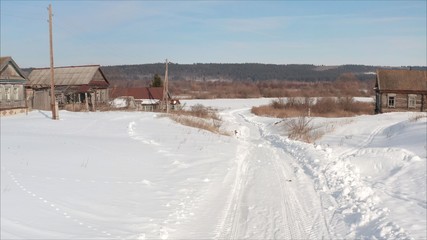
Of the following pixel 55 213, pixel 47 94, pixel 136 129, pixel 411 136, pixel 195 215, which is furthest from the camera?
pixel 47 94

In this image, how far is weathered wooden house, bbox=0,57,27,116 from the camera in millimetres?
30094

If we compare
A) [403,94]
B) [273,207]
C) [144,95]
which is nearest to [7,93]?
[273,207]

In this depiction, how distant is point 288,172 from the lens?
12281mm

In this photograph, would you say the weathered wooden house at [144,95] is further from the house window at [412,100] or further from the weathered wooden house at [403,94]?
the house window at [412,100]

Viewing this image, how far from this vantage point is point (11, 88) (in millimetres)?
31078

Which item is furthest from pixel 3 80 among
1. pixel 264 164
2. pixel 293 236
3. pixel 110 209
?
pixel 293 236

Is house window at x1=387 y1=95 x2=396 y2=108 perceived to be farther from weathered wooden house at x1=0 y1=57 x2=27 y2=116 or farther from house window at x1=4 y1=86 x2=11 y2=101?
house window at x1=4 y1=86 x2=11 y2=101

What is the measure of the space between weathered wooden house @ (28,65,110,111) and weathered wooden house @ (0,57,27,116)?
7.35 metres

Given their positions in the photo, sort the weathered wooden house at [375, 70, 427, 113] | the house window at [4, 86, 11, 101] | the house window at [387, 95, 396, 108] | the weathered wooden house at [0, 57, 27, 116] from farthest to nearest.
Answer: the house window at [387, 95, 396, 108]
the weathered wooden house at [375, 70, 427, 113]
the house window at [4, 86, 11, 101]
the weathered wooden house at [0, 57, 27, 116]

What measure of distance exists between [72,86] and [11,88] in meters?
12.4

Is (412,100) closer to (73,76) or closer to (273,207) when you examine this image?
(73,76)

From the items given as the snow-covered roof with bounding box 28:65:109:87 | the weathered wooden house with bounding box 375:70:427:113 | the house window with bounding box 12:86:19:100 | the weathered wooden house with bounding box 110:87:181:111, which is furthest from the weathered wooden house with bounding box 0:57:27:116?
the weathered wooden house with bounding box 375:70:427:113

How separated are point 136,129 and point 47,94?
2047 cm

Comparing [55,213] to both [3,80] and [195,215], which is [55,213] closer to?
[195,215]
